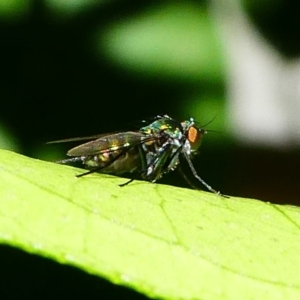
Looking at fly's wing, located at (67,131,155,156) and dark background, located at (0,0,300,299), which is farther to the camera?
dark background, located at (0,0,300,299)

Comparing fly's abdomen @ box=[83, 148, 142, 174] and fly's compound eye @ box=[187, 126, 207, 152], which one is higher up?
fly's compound eye @ box=[187, 126, 207, 152]

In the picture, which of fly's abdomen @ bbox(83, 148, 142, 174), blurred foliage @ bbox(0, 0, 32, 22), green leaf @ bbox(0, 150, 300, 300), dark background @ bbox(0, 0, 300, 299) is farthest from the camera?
dark background @ bbox(0, 0, 300, 299)

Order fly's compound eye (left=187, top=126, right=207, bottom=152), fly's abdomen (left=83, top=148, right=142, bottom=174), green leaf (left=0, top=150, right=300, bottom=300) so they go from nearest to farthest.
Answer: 1. green leaf (left=0, top=150, right=300, bottom=300)
2. fly's abdomen (left=83, top=148, right=142, bottom=174)
3. fly's compound eye (left=187, top=126, right=207, bottom=152)

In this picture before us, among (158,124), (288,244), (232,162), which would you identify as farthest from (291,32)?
(288,244)

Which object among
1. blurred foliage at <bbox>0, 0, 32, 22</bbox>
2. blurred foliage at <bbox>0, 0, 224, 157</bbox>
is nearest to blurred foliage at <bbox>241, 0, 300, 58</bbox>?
blurred foliage at <bbox>0, 0, 224, 157</bbox>

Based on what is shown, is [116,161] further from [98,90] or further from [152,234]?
[152,234]

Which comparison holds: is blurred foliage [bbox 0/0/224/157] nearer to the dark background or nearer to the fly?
the dark background

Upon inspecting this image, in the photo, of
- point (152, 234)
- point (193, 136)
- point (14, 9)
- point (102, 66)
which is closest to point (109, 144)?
point (193, 136)

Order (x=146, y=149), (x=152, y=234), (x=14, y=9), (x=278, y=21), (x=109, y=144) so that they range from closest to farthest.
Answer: (x=152, y=234), (x=109, y=144), (x=146, y=149), (x=14, y=9), (x=278, y=21)
